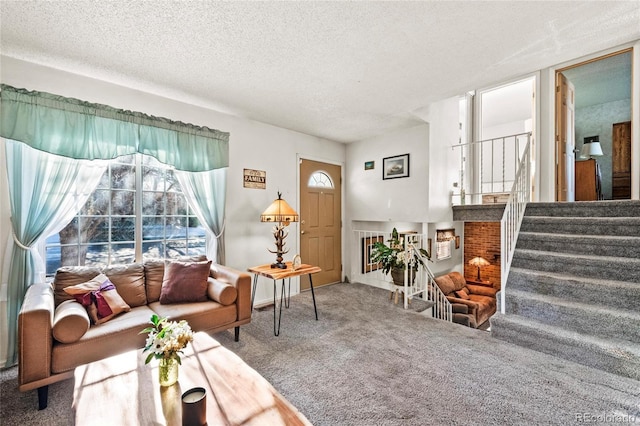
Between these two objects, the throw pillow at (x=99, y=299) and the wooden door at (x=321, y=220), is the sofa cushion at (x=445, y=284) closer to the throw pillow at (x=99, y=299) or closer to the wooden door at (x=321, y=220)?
the wooden door at (x=321, y=220)

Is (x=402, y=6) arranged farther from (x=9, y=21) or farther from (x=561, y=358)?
(x=561, y=358)

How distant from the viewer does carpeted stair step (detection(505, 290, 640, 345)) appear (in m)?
2.27

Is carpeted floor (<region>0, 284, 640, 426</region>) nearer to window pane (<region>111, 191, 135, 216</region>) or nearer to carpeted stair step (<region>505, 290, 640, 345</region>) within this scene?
carpeted stair step (<region>505, 290, 640, 345</region>)

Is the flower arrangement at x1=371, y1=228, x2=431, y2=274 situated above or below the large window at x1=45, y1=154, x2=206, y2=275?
below

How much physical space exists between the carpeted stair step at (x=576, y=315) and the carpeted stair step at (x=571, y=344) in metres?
0.06

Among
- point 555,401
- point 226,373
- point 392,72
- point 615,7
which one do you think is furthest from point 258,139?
point 555,401

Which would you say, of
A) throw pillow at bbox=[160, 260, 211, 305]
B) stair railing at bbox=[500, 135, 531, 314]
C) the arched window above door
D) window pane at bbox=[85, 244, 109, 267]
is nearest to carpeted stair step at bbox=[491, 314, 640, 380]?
stair railing at bbox=[500, 135, 531, 314]

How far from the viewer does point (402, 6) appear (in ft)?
5.81

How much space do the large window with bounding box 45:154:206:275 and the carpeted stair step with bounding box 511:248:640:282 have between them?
12.5 ft

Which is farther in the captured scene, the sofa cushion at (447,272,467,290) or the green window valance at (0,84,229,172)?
the sofa cushion at (447,272,467,290)

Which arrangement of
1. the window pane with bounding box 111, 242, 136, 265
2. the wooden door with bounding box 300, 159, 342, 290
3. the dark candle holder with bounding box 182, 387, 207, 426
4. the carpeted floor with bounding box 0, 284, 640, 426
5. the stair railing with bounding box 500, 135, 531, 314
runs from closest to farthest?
→ the dark candle holder with bounding box 182, 387, 207, 426 < the carpeted floor with bounding box 0, 284, 640, 426 < the window pane with bounding box 111, 242, 136, 265 < the stair railing with bounding box 500, 135, 531, 314 < the wooden door with bounding box 300, 159, 342, 290

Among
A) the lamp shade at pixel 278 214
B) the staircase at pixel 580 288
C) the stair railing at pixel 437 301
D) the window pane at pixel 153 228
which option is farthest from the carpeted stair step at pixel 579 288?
the window pane at pixel 153 228

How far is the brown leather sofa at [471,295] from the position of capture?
183 inches

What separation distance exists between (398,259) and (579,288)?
1.78m
